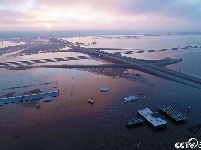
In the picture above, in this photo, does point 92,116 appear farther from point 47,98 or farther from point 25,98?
point 25,98

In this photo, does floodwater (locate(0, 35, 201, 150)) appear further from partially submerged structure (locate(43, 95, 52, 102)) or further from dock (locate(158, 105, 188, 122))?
dock (locate(158, 105, 188, 122))

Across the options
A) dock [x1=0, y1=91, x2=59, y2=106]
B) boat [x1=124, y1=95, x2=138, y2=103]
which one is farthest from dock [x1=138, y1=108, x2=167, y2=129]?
dock [x1=0, y1=91, x2=59, y2=106]

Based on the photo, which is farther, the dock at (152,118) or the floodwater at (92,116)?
the dock at (152,118)

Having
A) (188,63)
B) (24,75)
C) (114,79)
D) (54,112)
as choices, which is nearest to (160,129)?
(54,112)

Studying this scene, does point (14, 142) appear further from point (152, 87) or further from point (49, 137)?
point (152, 87)

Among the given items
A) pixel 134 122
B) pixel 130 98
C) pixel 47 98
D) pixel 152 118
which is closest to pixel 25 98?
pixel 47 98

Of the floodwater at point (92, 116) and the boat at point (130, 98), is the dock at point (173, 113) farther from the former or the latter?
the boat at point (130, 98)

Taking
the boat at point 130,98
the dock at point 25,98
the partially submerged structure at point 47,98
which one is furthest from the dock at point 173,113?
the dock at point 25,98
